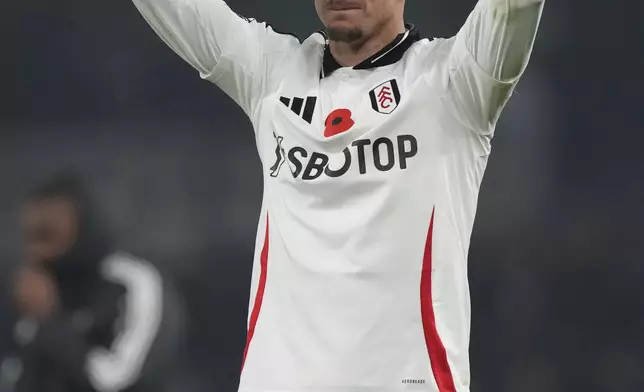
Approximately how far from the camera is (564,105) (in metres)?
3.91

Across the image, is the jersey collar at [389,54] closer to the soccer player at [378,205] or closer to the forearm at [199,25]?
the soccer player at [378,205]

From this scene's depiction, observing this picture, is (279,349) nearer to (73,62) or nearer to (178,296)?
(178,296)

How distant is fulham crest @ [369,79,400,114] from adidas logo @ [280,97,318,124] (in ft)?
0.34

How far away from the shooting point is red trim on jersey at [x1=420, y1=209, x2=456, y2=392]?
6.26 ft

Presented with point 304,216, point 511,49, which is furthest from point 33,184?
point 511,49

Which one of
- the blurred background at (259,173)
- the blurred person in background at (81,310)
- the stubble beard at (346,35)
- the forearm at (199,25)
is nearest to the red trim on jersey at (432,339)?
the stubble beard at (346,35)

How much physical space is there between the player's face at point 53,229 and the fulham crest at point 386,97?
1692 mm

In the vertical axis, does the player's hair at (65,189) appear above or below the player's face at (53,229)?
above

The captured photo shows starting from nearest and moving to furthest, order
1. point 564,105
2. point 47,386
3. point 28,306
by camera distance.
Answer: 1. point 47,386
2. point 28,306
3. point 564,105

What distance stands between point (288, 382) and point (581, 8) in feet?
7.74

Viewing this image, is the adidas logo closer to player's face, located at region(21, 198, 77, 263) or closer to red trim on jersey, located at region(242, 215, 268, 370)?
red trim on jersey, located at region(242, 215, 268, 370)

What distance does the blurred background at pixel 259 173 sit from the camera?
3797mm

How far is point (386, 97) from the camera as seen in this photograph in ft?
6.53

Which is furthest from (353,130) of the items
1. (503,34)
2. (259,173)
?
(259,173)
